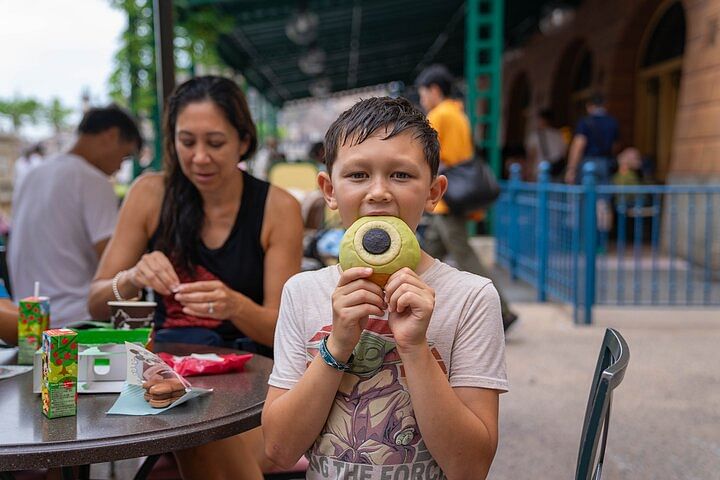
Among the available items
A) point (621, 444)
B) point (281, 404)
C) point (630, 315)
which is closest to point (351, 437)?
point (281, 404)

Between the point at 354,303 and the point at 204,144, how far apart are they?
1513 mm

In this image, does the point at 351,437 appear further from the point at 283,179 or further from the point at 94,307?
the point at 283,179

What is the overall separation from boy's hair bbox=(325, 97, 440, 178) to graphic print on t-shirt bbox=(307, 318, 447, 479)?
338mm

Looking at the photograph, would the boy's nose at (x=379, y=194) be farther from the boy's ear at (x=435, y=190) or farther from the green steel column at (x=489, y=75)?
the green steel column at (x=489, y=75)

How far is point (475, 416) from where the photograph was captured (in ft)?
4.95

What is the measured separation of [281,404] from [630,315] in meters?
6.07

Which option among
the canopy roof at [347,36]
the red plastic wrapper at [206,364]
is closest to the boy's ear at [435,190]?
the red plastic wrapper at [206,364]

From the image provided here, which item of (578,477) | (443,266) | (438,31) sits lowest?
(578,477)

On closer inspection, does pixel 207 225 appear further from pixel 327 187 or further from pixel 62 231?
pixel 327 187

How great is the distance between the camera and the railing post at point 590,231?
20.8 feet

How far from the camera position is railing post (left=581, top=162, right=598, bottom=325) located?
6.34 metres

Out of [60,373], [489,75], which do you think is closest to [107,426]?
[60,373]

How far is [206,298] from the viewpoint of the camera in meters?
2.38

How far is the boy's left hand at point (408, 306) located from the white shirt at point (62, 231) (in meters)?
2.41
